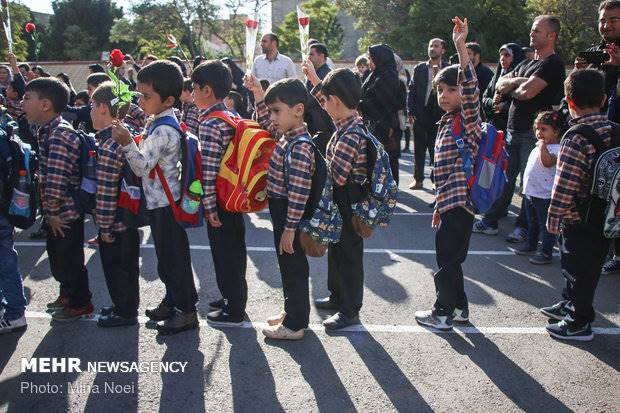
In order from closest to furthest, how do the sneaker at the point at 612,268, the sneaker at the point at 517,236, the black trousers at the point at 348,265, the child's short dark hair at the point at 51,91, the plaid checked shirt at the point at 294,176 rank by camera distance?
the plaid checked shirt at the point at 294,176 < the black trousers at the point at 348,265 < the child's short dark hair at the point at 51,91 < the sneaker at the point at 612,268 < the sneaker at the point at 517,236

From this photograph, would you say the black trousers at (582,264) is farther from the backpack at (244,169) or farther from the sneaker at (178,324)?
the sneaker at (178,324)

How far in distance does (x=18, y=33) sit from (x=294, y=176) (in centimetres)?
3313

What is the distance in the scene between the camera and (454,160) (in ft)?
12.4

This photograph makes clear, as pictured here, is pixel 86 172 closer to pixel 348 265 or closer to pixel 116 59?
pixel 116 59

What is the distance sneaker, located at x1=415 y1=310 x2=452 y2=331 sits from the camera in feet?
13.1

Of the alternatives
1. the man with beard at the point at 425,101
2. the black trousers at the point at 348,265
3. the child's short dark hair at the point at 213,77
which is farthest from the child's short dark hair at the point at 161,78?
the man with beard at the point at 425,101

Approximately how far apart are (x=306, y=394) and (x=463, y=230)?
5.08 feet

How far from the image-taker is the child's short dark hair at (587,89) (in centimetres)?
358

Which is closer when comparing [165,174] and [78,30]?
[165,174]

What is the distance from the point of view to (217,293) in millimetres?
4742

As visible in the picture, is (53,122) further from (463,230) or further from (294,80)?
(463,230)

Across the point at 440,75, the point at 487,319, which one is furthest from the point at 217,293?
the point at 440,75

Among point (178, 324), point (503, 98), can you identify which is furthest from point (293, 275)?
point (503, 98)

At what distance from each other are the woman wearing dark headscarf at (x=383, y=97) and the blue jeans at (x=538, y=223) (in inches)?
93.9
